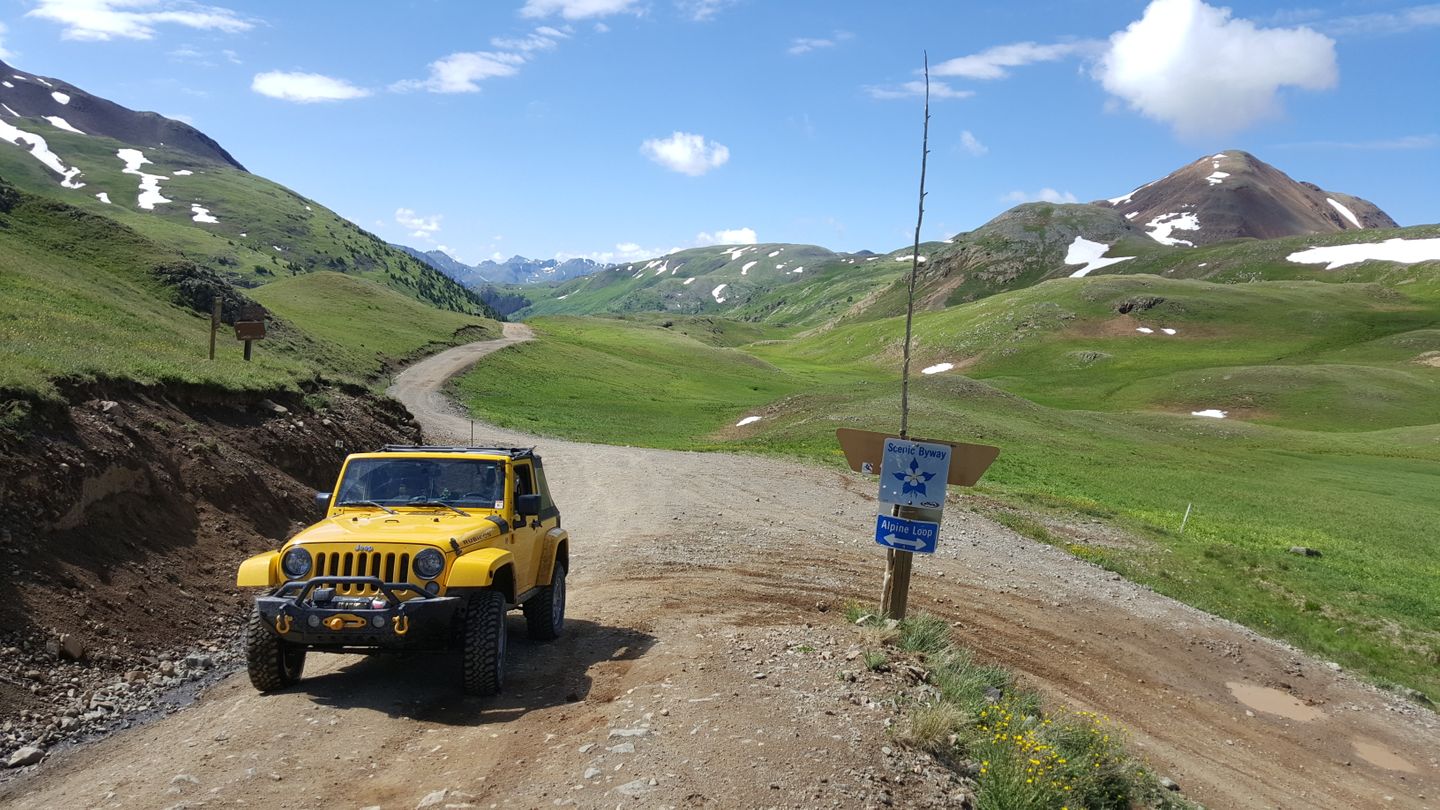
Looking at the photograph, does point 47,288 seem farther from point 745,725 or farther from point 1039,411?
point 1039,411

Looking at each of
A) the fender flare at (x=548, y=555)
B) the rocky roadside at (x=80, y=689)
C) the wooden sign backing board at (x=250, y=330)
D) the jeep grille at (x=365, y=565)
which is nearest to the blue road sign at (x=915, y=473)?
the fender flare at (x=548, y=555)

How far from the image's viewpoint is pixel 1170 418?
59125 mm

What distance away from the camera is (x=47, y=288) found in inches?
1224

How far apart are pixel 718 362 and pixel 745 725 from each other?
100651 mm

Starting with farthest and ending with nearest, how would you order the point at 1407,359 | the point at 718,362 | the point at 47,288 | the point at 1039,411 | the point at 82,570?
the point at 718,362 < the point at 1407,359 < the point at 1039,411 < the point at 47,288 < the point at 82,570

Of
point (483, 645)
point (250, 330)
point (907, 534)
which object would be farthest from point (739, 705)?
point (250, 330)

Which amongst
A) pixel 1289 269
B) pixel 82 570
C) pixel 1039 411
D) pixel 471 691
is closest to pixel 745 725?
pixel 471 691

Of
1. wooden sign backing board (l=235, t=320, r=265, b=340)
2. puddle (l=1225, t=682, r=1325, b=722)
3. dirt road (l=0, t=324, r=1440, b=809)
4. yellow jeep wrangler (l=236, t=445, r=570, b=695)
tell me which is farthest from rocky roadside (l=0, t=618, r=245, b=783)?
wooden sign backing board (l=235, t=320, r=265, b=340)

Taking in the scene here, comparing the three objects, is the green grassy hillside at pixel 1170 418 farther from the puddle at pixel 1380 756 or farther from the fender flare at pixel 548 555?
the fender flare at pixel 548 555

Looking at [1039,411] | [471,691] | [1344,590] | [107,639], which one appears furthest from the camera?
[1039,411]

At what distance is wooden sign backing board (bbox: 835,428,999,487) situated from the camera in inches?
431

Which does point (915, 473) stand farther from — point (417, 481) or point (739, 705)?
point (417, 481)

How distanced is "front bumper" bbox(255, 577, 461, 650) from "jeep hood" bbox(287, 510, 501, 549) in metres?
0.51

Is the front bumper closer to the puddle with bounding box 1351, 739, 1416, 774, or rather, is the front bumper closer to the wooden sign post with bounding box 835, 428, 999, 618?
the wooden sign post with bounding box 835, 428, 999, 618
